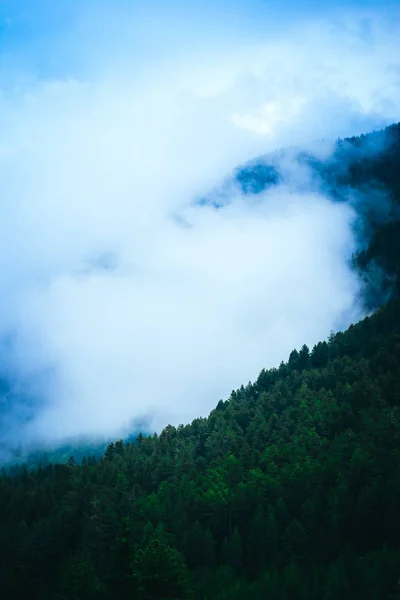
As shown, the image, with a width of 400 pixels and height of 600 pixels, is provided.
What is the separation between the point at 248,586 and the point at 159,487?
52.4 m

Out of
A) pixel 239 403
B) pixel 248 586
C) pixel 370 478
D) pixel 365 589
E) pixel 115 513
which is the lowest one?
pixel 365 589

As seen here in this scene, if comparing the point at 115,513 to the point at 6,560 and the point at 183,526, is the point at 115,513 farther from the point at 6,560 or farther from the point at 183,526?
the point at 6,560

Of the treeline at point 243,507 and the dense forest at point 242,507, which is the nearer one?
the dense forest at point 242,507

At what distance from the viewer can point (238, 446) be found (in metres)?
149

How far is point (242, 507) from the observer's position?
112 m

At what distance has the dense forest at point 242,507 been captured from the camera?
77000mm

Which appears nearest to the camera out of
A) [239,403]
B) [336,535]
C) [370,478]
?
[336,535]

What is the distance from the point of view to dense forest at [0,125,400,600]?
3031 inches

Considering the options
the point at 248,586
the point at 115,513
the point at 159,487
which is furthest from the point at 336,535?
the point at 159,487

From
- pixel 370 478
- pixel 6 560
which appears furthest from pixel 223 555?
pixel 6 560

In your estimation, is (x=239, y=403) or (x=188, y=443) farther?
(x=239, y=403)

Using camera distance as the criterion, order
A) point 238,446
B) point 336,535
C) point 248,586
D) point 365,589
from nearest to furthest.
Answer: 1. point 365,589
2. point 248,586
3. point 336,535
4. point 238,446

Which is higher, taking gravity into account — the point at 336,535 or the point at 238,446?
the point at 238,446

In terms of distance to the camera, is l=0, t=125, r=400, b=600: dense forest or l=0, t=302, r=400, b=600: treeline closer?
l=0, t=125, r=400, b=600: dense forest
